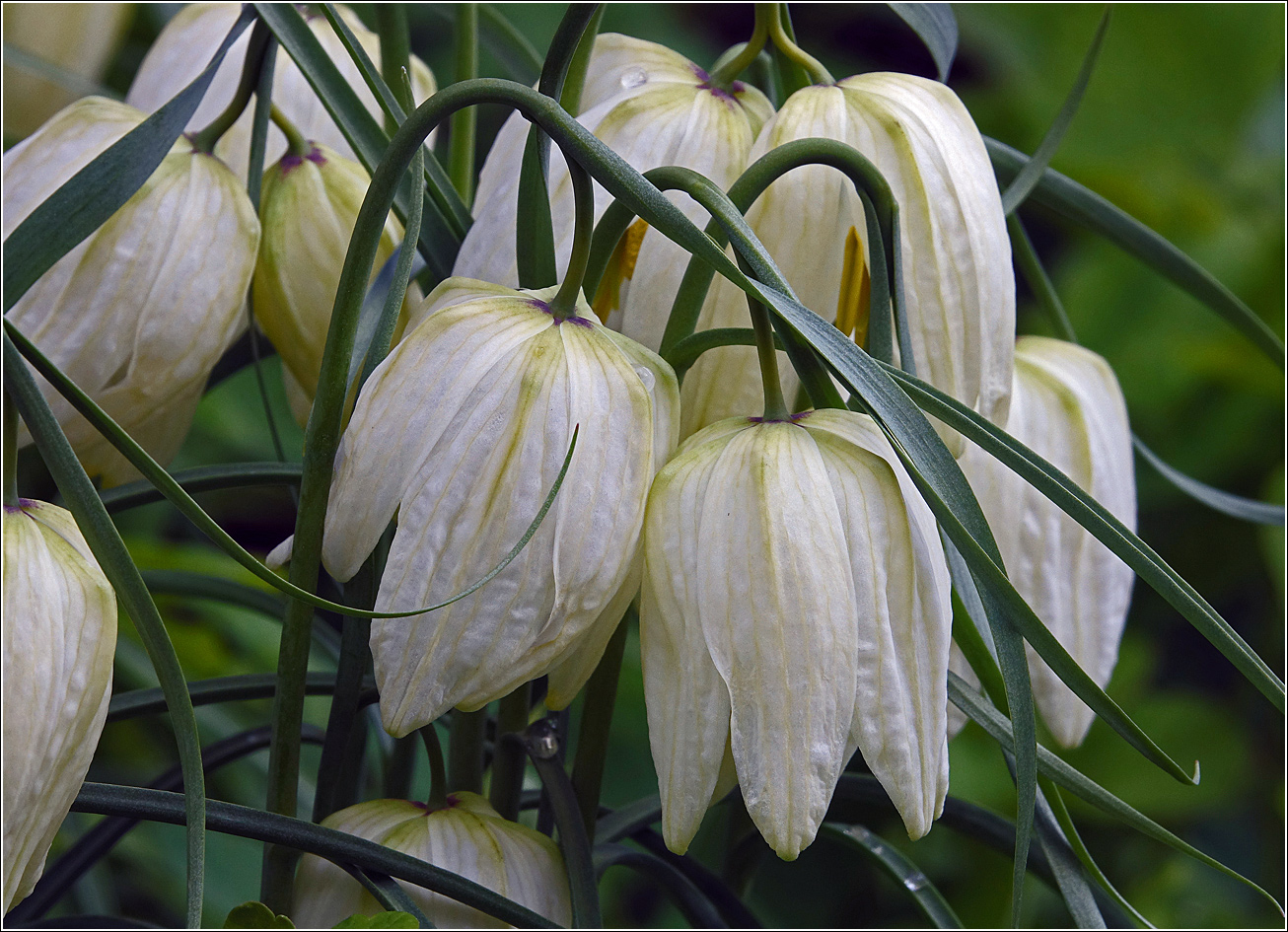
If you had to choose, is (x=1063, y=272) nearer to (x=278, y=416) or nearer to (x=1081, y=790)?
(x=278, y=416)

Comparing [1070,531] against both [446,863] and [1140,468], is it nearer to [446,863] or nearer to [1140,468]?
[446,863]

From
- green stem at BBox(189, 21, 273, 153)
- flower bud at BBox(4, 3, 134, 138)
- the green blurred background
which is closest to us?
green stem at BBox(189, 21, 273, 153)

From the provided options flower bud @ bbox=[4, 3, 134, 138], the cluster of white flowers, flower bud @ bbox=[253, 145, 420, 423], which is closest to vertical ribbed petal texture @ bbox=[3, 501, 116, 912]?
the cluster of white flowers

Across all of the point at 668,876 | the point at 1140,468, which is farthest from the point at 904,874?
the point at 1140,468

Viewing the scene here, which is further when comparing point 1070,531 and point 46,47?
point 46,47

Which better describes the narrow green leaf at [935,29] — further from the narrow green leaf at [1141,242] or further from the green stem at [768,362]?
the green stem at [768,362]

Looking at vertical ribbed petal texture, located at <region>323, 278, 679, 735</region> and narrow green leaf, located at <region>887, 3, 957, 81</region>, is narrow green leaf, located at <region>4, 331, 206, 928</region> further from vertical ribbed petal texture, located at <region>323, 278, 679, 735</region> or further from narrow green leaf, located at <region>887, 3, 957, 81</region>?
narrow green leaf, located at <region>887, 3, 957, 81</region>
